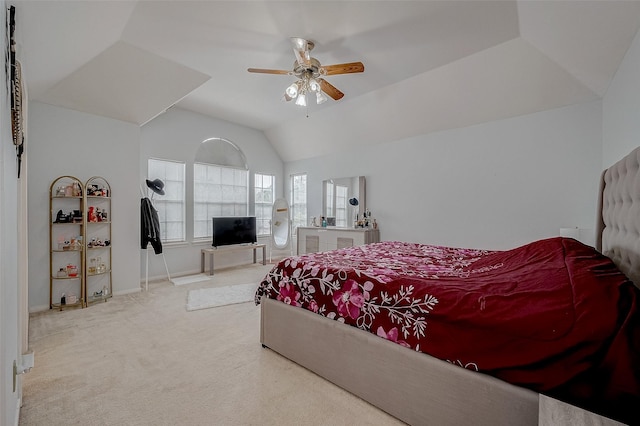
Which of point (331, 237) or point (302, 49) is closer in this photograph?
point (302, 49)

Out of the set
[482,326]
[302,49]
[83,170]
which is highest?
[302,49]

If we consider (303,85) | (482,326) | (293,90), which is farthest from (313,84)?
(482,326)

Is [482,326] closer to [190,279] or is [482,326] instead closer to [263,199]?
[190,279]

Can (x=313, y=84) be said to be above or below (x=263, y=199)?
above

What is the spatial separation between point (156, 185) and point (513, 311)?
5.02 meters

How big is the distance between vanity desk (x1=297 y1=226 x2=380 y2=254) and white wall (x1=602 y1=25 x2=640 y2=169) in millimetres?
3273

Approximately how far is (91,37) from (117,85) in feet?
2.89

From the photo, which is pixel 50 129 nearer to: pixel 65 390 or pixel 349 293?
pixel 65 390

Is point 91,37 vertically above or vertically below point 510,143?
above

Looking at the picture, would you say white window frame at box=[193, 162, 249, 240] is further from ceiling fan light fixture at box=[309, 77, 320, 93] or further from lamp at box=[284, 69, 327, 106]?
ceiling fan light fixture at box=[309, 77, 320, 93]

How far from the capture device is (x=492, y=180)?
399cm

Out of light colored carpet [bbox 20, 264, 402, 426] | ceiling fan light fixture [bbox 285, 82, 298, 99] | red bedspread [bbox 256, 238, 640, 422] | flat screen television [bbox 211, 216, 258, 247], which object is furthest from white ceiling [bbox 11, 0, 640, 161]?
light colored carpet [bbox 20, 264, 402, 426]

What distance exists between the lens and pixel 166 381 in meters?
1.95

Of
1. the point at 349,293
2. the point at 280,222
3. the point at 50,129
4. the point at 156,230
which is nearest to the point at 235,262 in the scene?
the point at 280,222
